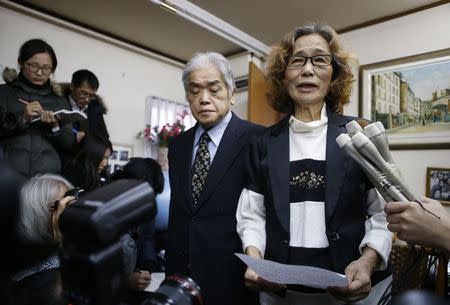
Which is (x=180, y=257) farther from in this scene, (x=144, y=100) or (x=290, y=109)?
(x=144, y=100)

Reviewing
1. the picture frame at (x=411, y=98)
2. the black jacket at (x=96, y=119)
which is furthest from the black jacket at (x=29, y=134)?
the picture frame at (x=411, y=98)

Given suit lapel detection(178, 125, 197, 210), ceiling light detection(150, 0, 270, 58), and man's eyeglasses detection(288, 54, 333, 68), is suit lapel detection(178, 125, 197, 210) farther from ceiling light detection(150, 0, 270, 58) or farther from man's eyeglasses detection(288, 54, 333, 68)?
ceiling light detection(150, 0, 270, 58)

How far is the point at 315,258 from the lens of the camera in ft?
3.01

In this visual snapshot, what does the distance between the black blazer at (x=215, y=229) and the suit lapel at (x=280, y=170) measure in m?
0.20

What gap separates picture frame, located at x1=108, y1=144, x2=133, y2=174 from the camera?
3.51m

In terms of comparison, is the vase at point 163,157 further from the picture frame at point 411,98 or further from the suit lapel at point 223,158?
the suit lapel at point 223,158

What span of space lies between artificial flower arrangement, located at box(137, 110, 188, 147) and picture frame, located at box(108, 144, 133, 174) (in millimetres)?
203

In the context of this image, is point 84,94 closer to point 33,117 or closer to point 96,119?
point 96,119

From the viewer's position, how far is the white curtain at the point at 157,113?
3.83 meters

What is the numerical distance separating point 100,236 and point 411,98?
118 inches

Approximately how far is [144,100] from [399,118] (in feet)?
8.46

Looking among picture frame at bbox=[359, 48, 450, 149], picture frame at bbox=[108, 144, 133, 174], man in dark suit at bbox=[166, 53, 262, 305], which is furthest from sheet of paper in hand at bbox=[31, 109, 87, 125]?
picture frame at bbox=[359, 48, 450, 149]

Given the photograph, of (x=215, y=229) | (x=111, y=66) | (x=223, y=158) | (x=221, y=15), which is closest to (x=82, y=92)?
(x=111, y=66)

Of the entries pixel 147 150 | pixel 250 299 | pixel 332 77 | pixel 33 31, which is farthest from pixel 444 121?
pixel 33 31
